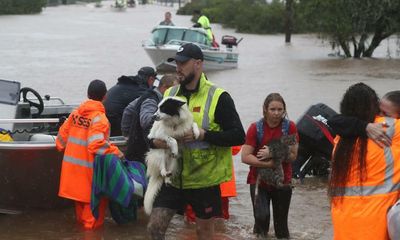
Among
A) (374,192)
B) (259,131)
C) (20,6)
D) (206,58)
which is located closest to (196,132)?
(374,192)

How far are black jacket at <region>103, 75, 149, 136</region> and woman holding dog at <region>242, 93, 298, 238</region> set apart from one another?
1.88m

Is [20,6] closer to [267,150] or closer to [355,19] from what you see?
[355,19]

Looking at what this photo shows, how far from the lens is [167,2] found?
135 meters

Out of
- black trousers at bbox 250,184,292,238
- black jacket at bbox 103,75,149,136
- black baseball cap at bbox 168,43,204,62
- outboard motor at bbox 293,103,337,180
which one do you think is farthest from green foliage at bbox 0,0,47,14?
black baseball cap at bbox 168,43,204,62

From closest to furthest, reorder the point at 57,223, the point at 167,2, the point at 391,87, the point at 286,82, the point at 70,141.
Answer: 1. the point at 70,141
2. the point at 57,223
3. the point at 391,87
4. the point at 286,82
5. the point at 167,2

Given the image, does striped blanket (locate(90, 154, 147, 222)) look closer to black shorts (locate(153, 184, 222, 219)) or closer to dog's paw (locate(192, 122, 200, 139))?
black shorts (locate(153, 184, 222, 219))

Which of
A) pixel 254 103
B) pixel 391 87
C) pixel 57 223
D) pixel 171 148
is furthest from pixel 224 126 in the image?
pixel 391 87

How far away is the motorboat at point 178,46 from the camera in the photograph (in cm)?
2516

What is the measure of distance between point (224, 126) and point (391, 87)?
17744 millimetres

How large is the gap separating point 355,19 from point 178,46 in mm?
9265

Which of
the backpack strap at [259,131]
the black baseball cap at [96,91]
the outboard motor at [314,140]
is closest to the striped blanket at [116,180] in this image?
the black baseball cap at [96,91]

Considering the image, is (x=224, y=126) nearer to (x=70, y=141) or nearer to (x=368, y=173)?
(x=368, y=173)

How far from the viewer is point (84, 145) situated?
6.81 meters

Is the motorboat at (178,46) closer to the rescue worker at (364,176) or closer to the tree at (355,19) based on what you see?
the tree at (355,19)
